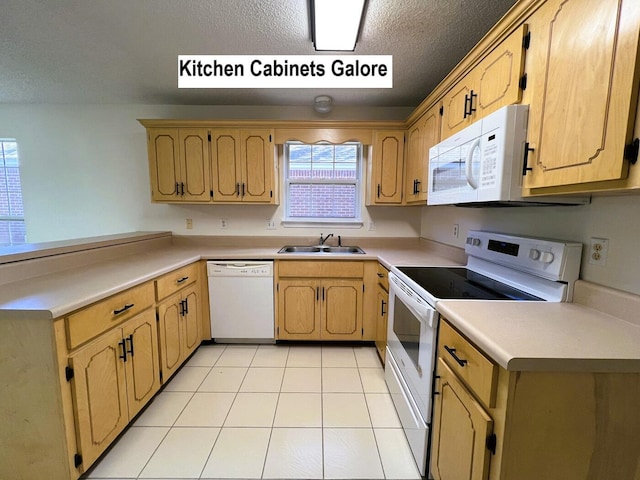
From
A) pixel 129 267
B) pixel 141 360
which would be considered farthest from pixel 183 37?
pixel 141 360

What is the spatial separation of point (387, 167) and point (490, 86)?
1.36m

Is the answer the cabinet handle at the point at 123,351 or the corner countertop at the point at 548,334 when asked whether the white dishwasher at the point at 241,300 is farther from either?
the corner countertop at the point at 548,334

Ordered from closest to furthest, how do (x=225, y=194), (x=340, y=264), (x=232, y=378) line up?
(x=232, y=378), (x=340, y=264), (x=225, y=194)

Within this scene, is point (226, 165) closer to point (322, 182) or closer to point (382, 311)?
point (322, 182)

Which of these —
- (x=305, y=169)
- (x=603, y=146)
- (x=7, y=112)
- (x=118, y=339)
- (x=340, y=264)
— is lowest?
(x=118, y=339)

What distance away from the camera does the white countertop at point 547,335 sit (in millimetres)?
745

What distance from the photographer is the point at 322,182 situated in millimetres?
3041

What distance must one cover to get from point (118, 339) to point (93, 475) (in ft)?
2.08

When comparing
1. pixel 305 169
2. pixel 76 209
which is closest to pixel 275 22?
pixel 305 169

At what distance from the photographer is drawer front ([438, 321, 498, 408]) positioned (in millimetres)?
829

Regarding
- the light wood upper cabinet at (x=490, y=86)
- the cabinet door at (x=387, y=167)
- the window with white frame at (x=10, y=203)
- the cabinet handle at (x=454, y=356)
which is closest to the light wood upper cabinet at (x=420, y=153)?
the cabinet door at (x=387, y=167)

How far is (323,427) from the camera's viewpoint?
1.60 m

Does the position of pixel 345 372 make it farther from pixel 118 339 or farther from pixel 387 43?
pixel 387 43

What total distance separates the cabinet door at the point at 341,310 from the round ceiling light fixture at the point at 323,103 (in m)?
1.70
